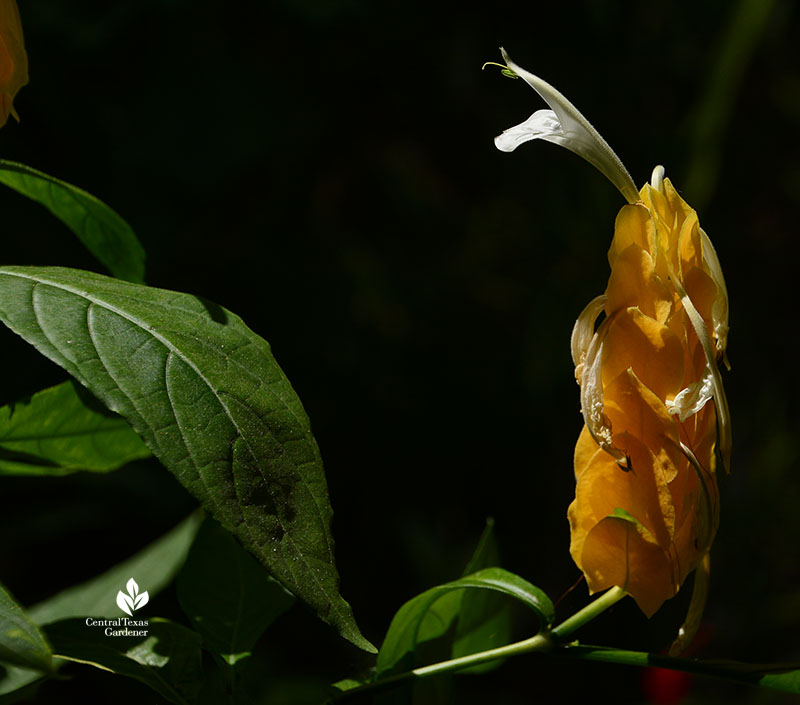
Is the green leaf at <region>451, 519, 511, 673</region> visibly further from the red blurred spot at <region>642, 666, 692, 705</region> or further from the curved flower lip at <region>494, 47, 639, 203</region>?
the red blurred spot at <region>642, 666, 692, 705</region>

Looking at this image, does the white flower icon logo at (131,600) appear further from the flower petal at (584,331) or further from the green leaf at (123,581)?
the flower petal at (584,331)

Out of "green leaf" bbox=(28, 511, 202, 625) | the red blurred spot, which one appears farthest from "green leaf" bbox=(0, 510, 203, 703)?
the red blurred spot

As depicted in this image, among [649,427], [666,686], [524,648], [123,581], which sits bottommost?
[666,686]

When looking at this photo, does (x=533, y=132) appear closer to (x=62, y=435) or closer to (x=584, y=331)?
(x=584, y=331)

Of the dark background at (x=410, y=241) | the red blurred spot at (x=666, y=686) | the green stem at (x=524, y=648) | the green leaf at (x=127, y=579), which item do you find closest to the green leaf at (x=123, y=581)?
the green leaf at (x=127, y=579)

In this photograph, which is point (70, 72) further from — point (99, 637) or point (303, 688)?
point (99, 637)

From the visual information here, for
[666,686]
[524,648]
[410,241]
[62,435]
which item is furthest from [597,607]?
[410,241]

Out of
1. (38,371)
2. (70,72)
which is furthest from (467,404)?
(70,72)
